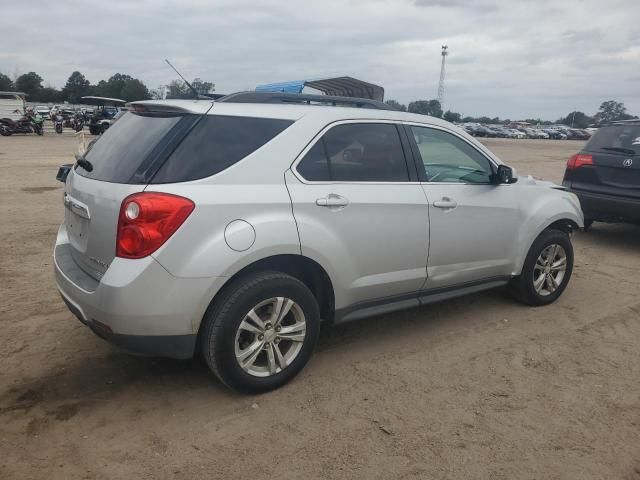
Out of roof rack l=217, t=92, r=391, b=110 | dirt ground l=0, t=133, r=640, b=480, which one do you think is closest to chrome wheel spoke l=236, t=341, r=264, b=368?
dirt ground l=0, t=133, r=640, b=480

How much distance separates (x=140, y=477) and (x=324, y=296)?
1.55 m

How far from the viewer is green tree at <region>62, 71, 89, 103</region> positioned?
3464 inches

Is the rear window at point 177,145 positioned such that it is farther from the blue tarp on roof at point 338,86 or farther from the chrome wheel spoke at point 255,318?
the blue tarp on roof at point 338,86

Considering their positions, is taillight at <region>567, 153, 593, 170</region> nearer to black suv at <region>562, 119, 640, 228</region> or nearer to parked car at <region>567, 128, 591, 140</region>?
black suv at <region>562, 119, 640, 228</region>

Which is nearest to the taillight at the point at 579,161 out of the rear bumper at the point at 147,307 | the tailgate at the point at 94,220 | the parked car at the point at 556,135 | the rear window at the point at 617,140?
the rear window at the point at 617,140

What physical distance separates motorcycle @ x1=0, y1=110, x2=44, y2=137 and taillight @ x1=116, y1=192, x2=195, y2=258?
92.1ft

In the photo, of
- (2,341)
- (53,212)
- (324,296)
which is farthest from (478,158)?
(53,212)

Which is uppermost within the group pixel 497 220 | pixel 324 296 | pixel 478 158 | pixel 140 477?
pixel 478 158

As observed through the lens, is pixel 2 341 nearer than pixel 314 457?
No

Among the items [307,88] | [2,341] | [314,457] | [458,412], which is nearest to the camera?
[314,457]

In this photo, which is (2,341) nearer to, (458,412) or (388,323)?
(388,323)

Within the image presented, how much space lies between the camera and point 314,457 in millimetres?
2684

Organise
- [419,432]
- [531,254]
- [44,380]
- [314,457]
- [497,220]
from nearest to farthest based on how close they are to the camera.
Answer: [314,457] < [419,432] < [44,380] < [497,220] < [531,254]

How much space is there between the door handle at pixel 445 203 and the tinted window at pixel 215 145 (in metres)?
1.30
